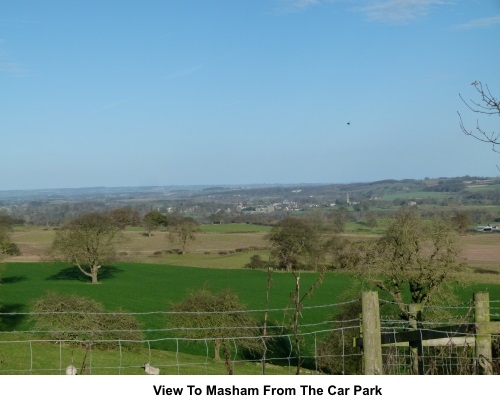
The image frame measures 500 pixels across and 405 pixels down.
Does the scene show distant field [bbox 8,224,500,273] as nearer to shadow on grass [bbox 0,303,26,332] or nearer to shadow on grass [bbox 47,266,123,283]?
shadow on grass [bbox 47,266,123,283]

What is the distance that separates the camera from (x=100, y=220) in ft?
182

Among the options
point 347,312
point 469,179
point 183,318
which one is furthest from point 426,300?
point 469,179

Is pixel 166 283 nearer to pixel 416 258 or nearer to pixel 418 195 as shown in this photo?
pixel 416 258

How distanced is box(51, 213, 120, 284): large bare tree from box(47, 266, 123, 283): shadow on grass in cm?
233

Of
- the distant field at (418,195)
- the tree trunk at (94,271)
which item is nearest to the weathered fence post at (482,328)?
the tree trunk at (94,271)

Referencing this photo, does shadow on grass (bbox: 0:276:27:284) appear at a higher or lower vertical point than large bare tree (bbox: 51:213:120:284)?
lower

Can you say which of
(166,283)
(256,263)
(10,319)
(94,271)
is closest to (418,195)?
(256,263)

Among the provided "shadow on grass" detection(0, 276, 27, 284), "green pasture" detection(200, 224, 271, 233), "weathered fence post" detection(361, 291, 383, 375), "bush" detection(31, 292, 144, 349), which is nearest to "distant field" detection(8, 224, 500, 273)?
"green pasture" detection(200, 224, 271, 233)

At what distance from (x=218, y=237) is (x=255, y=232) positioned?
4.43 m

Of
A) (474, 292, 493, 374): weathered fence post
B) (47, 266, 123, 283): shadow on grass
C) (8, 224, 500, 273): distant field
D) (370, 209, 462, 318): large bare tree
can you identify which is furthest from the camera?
(47, 266, 123, 283): shadow on grass

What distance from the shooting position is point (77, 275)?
58750mm

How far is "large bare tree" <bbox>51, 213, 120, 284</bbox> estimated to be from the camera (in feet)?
178
